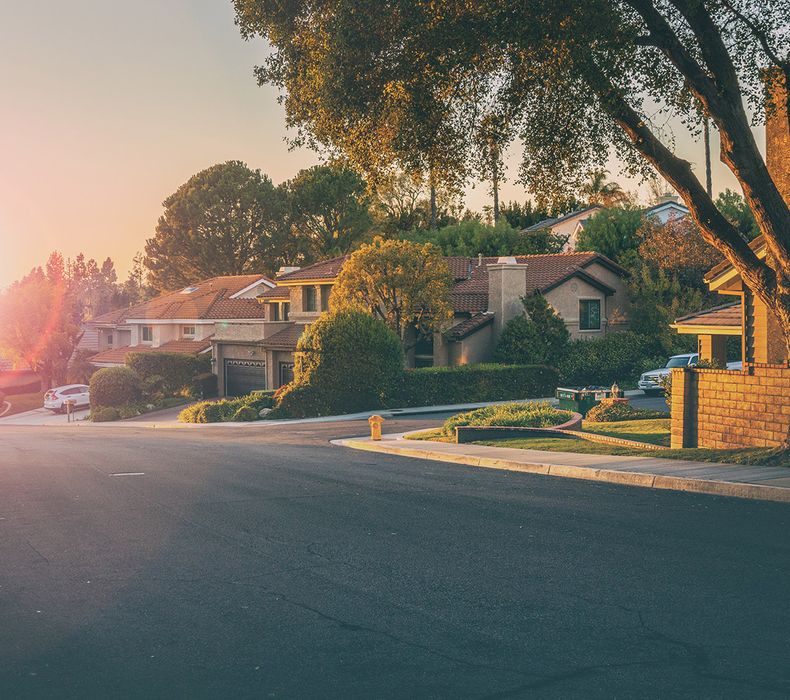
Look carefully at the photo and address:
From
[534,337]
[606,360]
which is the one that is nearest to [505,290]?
[534,337]

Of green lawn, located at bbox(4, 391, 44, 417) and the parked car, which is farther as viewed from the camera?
green lawn, located at bbox(4, 391, 44, 417)

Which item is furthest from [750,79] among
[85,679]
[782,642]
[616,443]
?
[85,679]

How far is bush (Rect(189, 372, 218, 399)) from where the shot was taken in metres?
57.9

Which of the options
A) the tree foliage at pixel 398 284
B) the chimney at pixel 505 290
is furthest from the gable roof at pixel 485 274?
the tree foliage at pixel 398 284

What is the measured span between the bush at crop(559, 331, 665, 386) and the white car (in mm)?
31615

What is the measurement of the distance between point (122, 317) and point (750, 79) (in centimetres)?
6670

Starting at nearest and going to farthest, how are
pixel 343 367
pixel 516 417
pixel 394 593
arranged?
pixel 394 593, pixel 516 417, pixel 343 367

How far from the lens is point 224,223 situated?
9550cm

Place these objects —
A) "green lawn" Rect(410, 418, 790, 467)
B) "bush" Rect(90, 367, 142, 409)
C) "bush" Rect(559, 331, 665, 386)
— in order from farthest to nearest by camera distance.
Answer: "bush" Rect(90, 367, 142, 409), "bush" Rect(559, 331, 665, 386), "green lawn" Rect(410, 418, 790, 467)

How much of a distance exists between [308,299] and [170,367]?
30.8 feet

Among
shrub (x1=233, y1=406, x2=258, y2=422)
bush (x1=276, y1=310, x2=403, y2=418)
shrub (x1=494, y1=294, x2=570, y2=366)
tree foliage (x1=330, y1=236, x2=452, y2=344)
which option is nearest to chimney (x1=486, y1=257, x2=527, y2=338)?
shrub (x1=494, y1=294, x2=570, y2=366)

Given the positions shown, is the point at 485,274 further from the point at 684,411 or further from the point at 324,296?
the point at 684,411

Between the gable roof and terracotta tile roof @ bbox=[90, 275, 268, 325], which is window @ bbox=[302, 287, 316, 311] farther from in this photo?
terracotta tile roof @ bbox=[90, 275, 268, 325]

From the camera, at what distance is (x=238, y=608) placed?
8648 millimetres
